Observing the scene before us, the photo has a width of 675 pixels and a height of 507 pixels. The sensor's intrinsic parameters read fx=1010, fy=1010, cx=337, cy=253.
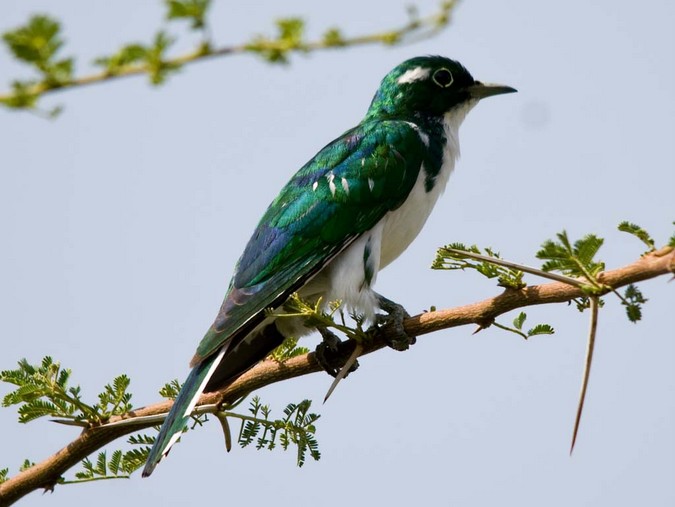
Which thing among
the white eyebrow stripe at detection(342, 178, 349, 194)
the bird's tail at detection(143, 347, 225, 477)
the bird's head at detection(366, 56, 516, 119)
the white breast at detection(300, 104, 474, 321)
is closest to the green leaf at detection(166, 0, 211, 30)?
the bird's tail at detection(143, 347, 225, 477)

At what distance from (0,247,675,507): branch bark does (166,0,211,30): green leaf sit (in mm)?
1795

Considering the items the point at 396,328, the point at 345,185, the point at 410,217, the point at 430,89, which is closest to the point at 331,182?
the point at 345,185

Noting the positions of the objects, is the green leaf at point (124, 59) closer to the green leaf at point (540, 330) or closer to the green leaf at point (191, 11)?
the green leaf at point (191, 11)

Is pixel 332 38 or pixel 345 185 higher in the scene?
pixel 345 185

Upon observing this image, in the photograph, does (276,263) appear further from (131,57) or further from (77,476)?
(131,57)

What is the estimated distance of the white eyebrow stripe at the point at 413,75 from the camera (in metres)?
7.84

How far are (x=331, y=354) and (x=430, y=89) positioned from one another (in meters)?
2.78

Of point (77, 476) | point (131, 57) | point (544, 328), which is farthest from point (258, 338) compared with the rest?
point (131, 57)

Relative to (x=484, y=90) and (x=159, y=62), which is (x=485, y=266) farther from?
(x=484, y=90)

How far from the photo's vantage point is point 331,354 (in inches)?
231

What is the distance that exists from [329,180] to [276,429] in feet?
8.95

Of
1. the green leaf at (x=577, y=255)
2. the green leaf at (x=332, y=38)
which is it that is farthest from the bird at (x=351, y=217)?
the green leaf at (x=332, y=38)

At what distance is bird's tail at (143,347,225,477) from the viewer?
4805mm

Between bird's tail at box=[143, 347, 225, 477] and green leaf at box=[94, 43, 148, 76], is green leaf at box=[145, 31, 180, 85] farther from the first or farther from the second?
bird's tail at box=[143, 347, 225, 477]
